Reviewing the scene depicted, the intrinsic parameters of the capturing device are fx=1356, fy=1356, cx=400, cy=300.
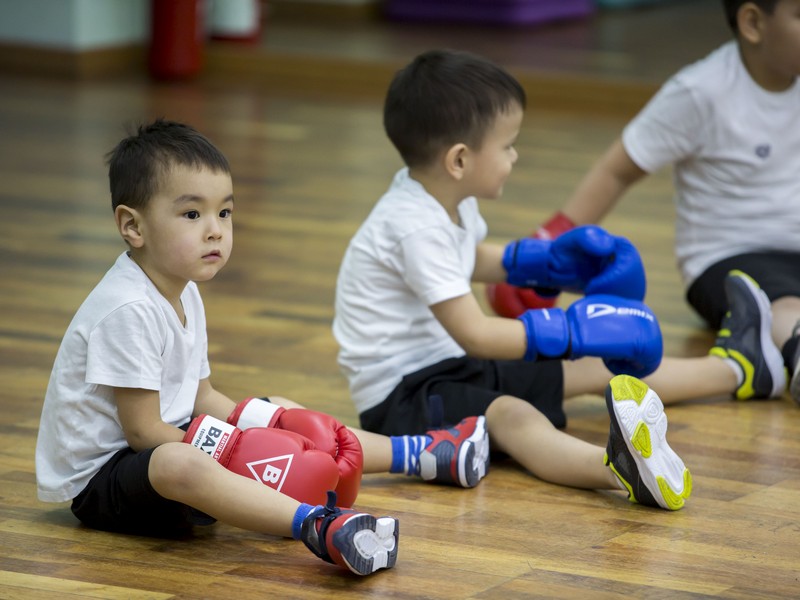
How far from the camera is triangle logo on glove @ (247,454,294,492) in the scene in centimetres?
157

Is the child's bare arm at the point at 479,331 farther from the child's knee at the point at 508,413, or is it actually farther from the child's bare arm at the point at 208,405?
the child's bare arm at the point at 208,405

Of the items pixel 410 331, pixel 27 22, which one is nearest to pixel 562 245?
pixel 410 331

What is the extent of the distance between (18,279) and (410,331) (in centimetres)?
118

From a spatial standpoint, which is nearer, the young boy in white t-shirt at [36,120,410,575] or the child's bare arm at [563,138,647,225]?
the young boy in white t-shirt at [36,120,410,575]

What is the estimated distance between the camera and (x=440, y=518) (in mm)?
1688

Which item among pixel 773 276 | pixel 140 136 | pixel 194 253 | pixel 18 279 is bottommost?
pixel 18 279

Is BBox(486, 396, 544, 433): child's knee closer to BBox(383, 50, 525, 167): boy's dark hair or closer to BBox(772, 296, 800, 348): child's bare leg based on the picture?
BBox(383, 50, 525, 167): boy's dark hair

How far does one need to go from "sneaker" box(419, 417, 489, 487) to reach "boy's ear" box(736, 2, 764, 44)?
1.06 metres

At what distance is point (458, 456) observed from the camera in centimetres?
179

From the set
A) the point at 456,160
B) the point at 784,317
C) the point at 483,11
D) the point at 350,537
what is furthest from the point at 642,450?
the point at 483,11

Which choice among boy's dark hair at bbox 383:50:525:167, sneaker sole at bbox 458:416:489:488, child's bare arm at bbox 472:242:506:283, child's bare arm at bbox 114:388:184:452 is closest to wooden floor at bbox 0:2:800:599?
sneaker sole at bbox 458:416:489:488

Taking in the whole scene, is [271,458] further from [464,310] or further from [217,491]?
[464,310]

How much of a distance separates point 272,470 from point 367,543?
166 mm

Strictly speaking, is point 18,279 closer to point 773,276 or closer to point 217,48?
point 773,276
